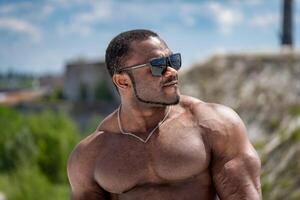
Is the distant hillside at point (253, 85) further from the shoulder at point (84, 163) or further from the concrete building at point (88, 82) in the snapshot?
the concrete building at point (88, 82)

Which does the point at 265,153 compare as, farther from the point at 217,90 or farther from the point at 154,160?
the point at 154,160

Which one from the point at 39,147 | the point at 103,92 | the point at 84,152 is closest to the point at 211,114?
the point at 84,152

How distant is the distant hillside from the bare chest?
10.8m

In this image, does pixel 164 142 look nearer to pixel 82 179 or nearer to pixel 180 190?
pixel 180 190

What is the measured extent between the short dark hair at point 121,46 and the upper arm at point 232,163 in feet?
1.22

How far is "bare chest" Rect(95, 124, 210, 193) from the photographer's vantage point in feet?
8.45

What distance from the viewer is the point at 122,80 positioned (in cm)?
264

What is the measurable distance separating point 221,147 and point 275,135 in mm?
10514

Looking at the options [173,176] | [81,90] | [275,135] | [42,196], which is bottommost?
[81,90]

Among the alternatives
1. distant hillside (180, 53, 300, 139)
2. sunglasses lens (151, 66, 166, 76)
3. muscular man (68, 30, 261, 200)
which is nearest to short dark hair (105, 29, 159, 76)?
muscular man (68, 30, 261, 200)

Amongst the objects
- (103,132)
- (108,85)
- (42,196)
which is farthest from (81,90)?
(103,132)

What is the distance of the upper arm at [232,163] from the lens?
2.57m

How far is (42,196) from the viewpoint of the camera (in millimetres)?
19719

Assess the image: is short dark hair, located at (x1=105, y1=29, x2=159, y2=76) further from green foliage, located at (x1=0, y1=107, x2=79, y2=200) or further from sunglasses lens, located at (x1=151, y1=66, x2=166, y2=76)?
green foliage, located at (x1=0, y1=107, x2=79, y2=200)
